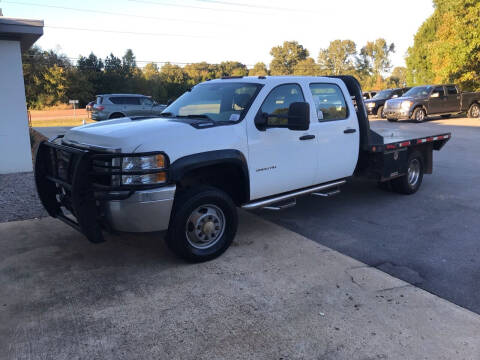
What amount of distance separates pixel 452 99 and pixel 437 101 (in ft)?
4.28

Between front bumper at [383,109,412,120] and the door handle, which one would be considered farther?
front bumper at [383,109,412,120]

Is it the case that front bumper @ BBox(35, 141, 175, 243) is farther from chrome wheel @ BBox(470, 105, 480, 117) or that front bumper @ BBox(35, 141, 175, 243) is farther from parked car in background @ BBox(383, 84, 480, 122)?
chrome wheel @ BBox(470, 105, 480, 117)

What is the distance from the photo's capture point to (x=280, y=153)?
4.97m

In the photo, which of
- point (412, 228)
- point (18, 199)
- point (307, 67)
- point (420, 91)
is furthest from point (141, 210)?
point (307, 67)

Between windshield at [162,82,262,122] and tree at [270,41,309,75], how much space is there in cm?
8175

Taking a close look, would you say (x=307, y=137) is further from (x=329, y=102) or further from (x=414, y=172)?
(x=414, y=172)

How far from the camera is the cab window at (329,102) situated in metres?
5.61

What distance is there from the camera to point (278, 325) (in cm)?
328

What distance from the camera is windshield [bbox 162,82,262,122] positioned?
15.9 ft

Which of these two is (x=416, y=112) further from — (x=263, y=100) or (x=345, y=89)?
(x=263, y=100)

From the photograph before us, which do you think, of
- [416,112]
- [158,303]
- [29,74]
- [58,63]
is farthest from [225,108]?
[58,63]

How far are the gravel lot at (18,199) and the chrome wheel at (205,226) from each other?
3.04 meters

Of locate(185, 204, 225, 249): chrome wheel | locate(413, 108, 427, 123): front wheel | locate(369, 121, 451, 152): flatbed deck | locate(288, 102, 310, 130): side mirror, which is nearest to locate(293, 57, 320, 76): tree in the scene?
locate(413, 108, 427, 123): front wheel

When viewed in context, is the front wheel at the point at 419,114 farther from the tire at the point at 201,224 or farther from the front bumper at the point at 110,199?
the front bumper at the point at 110,199
